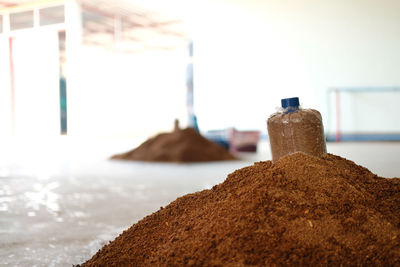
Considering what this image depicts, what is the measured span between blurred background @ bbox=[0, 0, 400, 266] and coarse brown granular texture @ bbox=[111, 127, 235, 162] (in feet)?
0.69

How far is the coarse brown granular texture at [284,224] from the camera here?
631 mm

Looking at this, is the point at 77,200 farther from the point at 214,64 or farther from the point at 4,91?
the point at 4,91

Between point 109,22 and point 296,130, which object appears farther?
point 109,22

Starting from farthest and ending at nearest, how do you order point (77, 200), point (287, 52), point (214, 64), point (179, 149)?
point (214, 64), point (287, 52), point (179, 149), point (77, 200)

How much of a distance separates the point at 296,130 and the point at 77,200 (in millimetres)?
1101

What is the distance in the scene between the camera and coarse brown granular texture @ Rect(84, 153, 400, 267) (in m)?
0.63

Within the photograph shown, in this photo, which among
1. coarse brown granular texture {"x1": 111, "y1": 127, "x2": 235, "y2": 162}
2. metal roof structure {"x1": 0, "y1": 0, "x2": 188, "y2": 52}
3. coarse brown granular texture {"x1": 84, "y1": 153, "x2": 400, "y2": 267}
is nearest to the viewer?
coarse brown granular texture {"x1": 84, "y1": 153, "x2": 400, "y2": 267}

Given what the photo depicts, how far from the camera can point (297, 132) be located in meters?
0.89

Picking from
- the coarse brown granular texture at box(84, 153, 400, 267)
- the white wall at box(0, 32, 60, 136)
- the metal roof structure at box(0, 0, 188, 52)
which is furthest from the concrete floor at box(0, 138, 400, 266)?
the metal roof structure at box(0, 0, 188, 52)

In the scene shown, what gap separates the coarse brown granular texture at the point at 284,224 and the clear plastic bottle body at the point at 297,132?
62mm

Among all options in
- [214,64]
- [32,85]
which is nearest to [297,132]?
[214,64]

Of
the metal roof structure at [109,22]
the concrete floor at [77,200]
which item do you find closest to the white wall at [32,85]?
the metal roof structure at [109,22]

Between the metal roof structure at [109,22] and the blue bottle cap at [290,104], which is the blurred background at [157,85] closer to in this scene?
the metal roof structure at [109,22]

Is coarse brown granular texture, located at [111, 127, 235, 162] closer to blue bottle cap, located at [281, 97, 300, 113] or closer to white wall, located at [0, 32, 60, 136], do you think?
blue bottle cap, located at [281, 97, 300, 113]
